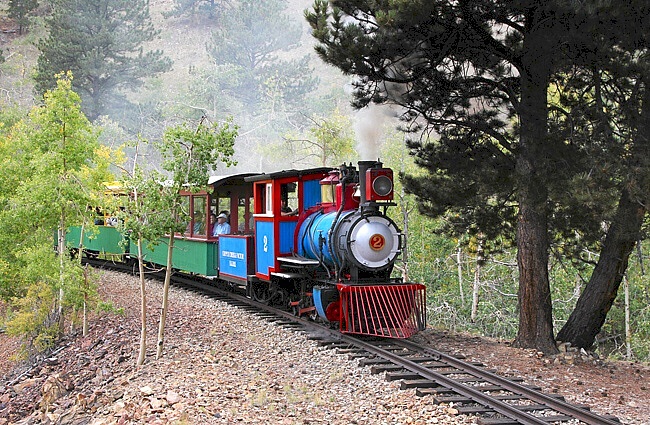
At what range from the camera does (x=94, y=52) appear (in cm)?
4128

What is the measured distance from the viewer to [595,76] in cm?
966

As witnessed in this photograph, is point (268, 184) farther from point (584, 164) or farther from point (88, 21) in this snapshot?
point (88, 21)

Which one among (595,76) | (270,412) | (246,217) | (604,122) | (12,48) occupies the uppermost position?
(12,48)

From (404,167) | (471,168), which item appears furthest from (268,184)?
(404,167)

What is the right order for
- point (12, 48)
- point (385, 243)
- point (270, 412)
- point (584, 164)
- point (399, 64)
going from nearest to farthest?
point (270, 412), point (584, 164), point (399, 64), point (385, 243), point (12, 48)

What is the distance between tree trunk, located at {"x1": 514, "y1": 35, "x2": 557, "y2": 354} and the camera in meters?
9.93

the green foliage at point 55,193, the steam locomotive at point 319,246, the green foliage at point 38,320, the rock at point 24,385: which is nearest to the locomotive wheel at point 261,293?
the steam locomotive at point 319,246

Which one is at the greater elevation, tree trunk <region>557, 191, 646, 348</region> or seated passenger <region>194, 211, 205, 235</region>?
seated passenger <region>194, 211, 205, 235</region>

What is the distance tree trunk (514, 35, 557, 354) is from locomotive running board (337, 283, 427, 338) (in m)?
1.67

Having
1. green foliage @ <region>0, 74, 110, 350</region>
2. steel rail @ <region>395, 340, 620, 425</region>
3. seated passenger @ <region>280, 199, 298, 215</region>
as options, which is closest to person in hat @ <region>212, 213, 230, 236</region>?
green foliage @ <region>0, 74, 110, 350</region>

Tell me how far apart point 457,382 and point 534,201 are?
3.23 m

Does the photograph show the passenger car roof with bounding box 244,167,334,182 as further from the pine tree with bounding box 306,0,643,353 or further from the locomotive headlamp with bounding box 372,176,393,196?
the locomotive headlamp with bounding box 372,176,393,196

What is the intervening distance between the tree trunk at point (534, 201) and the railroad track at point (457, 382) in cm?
210

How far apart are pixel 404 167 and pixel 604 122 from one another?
1476cm
